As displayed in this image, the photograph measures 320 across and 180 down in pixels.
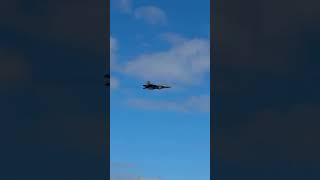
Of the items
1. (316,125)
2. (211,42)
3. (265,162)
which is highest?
(211,42)

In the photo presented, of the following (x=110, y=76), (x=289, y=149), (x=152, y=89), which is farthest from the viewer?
(x=152, y=89)

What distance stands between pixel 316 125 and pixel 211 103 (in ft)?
41.9

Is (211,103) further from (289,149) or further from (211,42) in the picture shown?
(289,149)

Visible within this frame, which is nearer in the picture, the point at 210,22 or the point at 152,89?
the point at 210,22

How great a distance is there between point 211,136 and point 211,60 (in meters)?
7.77

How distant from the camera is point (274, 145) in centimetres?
6059

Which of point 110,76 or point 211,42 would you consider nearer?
point 110,76

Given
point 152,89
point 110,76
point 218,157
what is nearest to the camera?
point 110,76

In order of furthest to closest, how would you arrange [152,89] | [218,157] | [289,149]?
[152,89]
[289,149]
[218,157]

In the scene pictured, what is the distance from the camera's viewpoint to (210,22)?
54.3 metres
